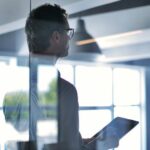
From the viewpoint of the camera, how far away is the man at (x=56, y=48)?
1.24m

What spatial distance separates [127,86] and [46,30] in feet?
1.28

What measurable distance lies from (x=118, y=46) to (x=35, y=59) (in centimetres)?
37

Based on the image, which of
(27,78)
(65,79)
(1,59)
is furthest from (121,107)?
(1,59)

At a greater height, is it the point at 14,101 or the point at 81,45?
the point at 81,45

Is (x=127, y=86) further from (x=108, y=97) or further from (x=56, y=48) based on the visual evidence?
(x=56, y=48)

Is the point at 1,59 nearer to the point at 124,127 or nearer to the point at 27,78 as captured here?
the point at 27,78

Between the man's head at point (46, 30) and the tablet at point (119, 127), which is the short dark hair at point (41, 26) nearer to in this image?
the man's head at point (46, 30)

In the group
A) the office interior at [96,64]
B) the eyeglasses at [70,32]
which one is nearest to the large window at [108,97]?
the office interior at [96,64]

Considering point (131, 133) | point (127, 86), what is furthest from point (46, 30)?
point (131, 133)

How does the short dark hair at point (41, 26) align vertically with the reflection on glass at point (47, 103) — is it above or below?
above

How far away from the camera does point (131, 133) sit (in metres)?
1.37

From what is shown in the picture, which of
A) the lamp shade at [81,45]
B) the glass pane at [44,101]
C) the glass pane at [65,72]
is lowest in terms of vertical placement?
the glass pane at [44,101]

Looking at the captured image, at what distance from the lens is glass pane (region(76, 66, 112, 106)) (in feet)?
4.20

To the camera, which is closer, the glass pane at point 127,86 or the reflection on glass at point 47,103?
the reflection on glass at point 47,103
